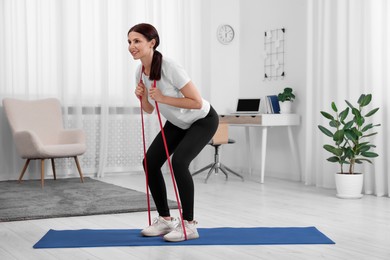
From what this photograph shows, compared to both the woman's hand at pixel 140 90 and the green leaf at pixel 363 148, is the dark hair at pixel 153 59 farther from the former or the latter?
the green leaf at pixel 363 148

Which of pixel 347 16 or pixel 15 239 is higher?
pixel 347 16

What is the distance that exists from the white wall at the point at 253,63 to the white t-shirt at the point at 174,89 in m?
3.38

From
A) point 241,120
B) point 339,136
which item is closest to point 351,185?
point 339,136

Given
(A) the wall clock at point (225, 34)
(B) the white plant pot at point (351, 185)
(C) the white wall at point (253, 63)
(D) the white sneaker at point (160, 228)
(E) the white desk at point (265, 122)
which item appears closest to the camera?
(D) the white sneaker at point (160, 228)

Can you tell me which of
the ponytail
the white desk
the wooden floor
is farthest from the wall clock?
the ponytail

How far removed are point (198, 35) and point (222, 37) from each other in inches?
12.2

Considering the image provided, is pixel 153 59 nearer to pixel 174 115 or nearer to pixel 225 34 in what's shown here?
pixel 174 115

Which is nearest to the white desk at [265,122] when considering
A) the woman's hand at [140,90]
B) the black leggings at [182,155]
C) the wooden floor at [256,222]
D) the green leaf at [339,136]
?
the wooden floor at [256,222]

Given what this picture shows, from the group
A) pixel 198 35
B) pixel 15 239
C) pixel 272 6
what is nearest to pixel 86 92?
pixel 198 35

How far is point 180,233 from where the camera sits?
10.9 ft

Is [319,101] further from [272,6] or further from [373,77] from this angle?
[272,6]

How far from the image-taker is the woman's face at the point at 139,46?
10.5ft

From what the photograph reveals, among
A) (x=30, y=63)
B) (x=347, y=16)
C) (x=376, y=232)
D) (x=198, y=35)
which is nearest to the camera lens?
(x=376, y=232)

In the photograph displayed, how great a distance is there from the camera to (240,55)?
7613 millimetres
